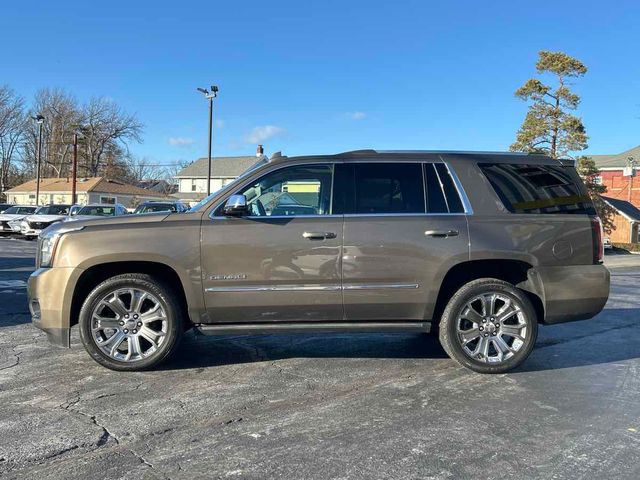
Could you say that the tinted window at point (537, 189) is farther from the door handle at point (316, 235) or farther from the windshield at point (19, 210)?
the windshield at point (19, 210)

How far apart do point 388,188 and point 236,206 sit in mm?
1412

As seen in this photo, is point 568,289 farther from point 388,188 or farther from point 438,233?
point 388,188

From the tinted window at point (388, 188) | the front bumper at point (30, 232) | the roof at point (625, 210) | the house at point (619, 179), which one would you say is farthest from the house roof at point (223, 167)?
the tinted window at point (388, 188)

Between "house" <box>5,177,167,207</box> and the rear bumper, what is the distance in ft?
167

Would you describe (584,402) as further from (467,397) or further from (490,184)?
(490,184)

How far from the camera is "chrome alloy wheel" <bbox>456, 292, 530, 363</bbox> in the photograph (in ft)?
16.3

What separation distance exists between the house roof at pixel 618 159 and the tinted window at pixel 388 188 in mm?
55967

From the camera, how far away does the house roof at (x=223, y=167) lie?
59844mm

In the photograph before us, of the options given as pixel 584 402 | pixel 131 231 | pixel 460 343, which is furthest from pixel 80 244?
pixel 584 402

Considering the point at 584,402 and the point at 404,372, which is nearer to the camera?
the point at 584,402

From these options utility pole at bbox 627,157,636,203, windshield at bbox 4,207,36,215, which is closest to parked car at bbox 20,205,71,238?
windshield at bbox 4,207,36,215

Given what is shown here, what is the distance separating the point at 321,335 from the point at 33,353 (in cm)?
311

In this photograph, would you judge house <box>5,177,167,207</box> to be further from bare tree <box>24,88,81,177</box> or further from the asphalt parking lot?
the asphalt parking lot

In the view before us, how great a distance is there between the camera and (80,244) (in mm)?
4730
